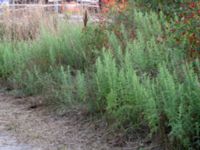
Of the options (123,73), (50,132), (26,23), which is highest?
(26,23)

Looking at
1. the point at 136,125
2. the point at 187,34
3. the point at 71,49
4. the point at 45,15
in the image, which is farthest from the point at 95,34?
the point at 45,15

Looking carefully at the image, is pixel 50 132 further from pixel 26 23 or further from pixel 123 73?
pixel 26 23

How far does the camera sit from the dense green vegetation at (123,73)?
17.3 ft

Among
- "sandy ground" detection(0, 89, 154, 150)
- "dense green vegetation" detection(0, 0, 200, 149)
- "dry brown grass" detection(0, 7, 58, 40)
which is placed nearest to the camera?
"dense green vegetation" detection(0, 0, 200, 149)

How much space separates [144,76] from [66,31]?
418 centimetres

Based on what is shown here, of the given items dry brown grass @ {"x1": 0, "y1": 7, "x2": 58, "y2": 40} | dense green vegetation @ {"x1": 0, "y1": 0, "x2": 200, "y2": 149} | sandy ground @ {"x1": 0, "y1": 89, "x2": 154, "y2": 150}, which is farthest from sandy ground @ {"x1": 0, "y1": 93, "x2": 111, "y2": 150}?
dry brown grass @ {"x1": 0, "y1": 7, "x2": 58, "y2": 40}

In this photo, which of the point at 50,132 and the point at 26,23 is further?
the point at 26,23

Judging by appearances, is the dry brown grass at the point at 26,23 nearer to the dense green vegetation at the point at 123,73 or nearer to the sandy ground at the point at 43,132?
the dense green vegetation at the point at 123,73

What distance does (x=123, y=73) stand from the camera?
618 cm

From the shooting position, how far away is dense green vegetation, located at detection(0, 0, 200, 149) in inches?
207

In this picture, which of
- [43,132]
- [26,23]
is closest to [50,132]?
[43,132]

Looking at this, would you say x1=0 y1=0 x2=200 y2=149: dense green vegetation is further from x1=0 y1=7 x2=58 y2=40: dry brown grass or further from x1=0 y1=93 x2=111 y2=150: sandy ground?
x1=0 y1=7 x2=58 y2=40: dry brown grass

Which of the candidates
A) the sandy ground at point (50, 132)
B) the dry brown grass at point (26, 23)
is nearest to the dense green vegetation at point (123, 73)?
the sandy ground at point (50, 132)

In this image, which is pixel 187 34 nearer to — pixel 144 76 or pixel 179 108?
pixel 144 76
